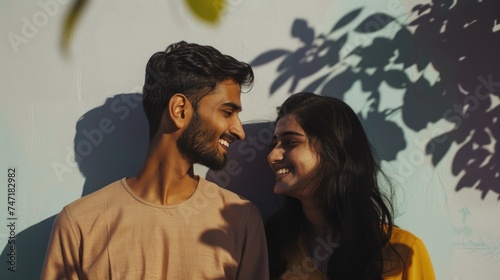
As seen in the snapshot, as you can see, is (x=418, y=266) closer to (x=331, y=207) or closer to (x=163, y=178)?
(x=331, y=207)

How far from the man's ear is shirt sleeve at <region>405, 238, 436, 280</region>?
1422 millimetres

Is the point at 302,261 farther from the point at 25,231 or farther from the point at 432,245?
the point at 25,231

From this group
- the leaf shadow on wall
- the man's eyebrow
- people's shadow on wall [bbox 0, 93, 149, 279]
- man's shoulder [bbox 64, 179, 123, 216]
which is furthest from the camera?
the leaf shadow on wall

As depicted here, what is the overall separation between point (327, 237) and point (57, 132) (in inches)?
67.4

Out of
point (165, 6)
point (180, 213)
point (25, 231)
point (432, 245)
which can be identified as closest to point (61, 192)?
point (25, 231)

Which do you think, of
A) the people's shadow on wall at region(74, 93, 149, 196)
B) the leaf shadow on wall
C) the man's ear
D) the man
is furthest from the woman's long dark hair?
the people's shadow on wall at region(74, 93, 149, 196)

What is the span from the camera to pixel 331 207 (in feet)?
11.6

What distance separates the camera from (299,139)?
3529 millimetres

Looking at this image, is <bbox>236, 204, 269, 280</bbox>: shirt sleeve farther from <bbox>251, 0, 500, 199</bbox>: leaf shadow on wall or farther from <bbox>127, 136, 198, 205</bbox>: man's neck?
<bbox>251, 0, 500, 199</bbox>: leaf shadow on wall

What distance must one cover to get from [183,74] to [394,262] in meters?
1.54

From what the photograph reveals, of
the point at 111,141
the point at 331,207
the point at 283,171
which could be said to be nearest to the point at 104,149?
the point at 111,141

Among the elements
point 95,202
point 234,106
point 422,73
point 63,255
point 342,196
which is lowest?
point 63,255

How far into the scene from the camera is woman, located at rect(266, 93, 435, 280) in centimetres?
341

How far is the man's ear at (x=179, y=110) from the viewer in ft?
11.1
